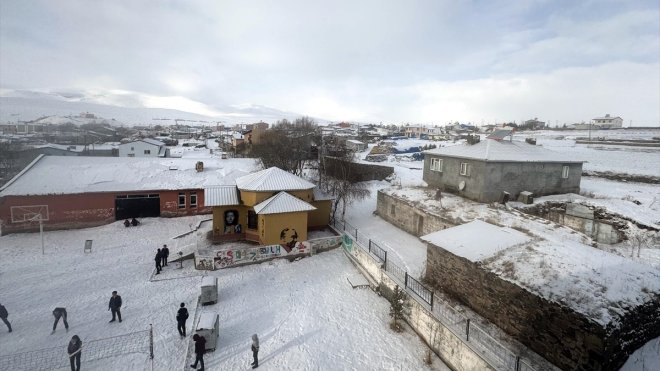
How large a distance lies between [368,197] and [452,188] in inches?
398

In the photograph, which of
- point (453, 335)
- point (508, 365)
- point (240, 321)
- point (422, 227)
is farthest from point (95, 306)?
point (422, 227)

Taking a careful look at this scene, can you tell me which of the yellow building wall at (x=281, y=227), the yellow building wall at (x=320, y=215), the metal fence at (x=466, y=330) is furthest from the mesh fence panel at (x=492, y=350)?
the yellow building wall at (x=320, y=215)

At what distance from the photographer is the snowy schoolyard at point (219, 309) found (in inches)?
441

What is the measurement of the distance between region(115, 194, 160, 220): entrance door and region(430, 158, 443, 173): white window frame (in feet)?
74.9

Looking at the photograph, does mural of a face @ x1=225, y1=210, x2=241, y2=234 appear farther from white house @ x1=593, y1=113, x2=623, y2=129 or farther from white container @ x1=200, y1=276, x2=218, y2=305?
white house @ x1=593, y1=113, x2=623, y2=129

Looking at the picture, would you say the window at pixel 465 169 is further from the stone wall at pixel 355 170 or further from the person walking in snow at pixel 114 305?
the person walking in snow at pixel 114 305

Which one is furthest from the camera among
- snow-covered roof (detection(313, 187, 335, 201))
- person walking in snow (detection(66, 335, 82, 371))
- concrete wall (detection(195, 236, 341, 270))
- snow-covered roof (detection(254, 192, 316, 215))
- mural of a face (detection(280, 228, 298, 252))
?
snow-covered roof (detection(313, 187, 335, 201))

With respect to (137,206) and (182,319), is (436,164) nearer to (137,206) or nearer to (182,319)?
(182,319)

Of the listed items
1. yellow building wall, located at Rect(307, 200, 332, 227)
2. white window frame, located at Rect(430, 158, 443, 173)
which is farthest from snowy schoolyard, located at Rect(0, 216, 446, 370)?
white window frame, located at Rect(430, 158, 443, 173)

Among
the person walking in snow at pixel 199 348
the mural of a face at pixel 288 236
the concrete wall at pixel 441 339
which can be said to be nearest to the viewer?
the concrete wall at pixel 441 339

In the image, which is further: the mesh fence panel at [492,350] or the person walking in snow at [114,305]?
the person walking in snow at [114,305]

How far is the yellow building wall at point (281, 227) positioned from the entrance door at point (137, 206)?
12.1m

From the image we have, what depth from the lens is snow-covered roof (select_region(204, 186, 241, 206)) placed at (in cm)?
2147

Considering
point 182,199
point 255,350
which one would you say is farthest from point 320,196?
point 255,350
